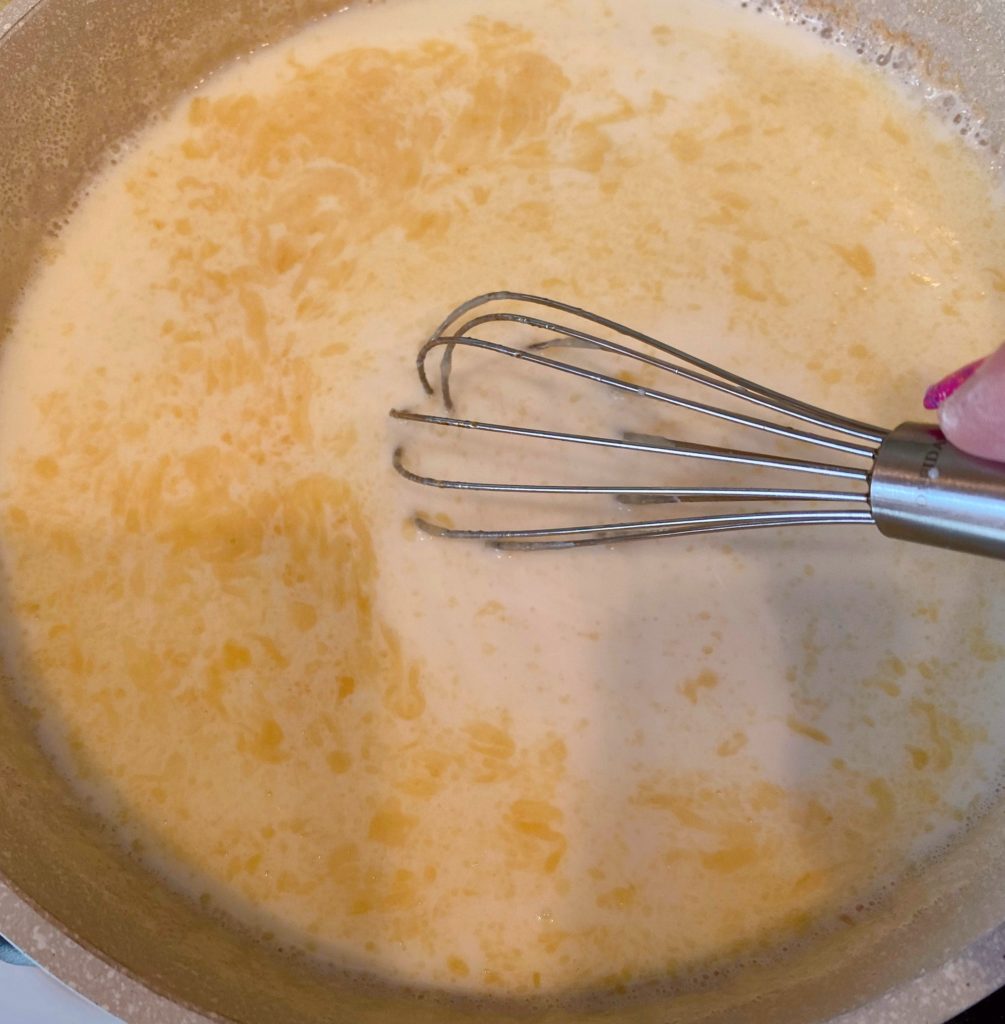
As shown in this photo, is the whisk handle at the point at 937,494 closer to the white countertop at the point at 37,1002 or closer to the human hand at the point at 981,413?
the human hand at the point at 981,413

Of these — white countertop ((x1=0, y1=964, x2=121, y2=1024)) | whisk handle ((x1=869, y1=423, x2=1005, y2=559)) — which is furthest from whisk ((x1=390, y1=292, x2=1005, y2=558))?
white countertop ((x1=0, y1=964, x2=121, y2=1024))

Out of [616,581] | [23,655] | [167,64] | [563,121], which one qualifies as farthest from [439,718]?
[167,64]

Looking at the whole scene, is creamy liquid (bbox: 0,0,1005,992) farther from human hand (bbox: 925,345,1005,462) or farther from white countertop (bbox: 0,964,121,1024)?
human hand (bbox: 925,345,1005,462)

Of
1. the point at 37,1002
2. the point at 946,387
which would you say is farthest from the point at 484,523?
the point at 37,1002

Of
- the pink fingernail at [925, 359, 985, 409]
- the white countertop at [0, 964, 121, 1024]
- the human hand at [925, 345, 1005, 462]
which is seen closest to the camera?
the human hand at [925, 345, 1005, 462]

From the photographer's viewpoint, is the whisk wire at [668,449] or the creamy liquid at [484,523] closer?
the whisk wire at [668,449]

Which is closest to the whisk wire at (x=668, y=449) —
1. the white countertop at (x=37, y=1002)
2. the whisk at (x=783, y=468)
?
the whisk at (x=783, y=468)
